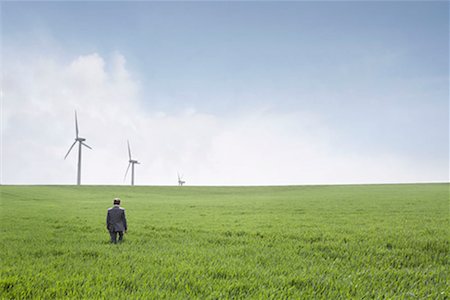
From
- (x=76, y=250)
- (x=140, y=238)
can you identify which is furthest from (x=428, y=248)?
(x=76, y=250)

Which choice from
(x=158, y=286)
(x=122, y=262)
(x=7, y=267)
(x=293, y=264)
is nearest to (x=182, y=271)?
(x=158, y=286)

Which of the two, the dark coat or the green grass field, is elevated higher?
the dark coat

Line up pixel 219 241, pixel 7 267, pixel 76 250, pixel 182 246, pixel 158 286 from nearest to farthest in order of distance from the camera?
pixel 158 286
pixel 7 267
pixel 76 250
pixel 182 246
pixel 219 241

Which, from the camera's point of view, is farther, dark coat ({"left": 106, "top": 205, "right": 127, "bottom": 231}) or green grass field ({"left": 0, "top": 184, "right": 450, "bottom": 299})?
dark coat ({"left": 106, "top": 205, "right": 127, "bottom": 231})

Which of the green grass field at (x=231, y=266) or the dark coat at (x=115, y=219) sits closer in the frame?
the green grass field at (x=231, y=266)

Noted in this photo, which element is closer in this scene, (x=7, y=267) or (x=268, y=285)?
(x=268, y=285)

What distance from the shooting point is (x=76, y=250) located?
10062 millimetres

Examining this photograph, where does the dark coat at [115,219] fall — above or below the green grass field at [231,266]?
above

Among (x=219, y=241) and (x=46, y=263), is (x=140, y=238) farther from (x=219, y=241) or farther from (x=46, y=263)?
(x=46, y=263)

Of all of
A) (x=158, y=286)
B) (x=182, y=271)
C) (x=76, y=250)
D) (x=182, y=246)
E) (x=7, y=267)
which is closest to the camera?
(x=158, y=286)

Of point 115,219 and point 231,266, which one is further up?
point 115,219

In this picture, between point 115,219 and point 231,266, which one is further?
point 115,219

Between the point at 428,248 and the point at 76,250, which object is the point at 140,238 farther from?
the point at 428,248

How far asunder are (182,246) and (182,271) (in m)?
3.58
